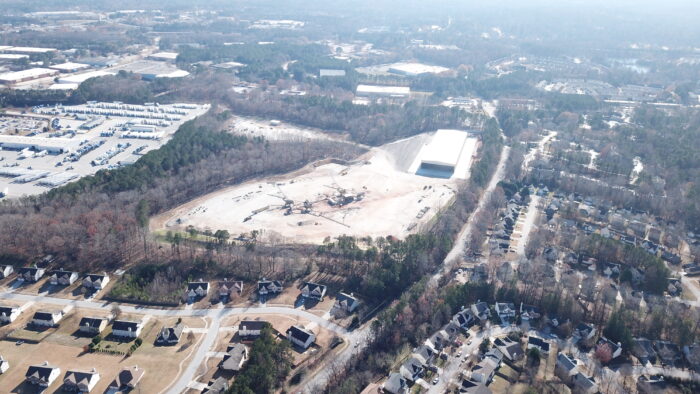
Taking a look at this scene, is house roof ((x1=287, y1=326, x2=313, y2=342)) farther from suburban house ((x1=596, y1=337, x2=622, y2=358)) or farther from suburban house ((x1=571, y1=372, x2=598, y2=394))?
suburban house ((x1=596, y1=337, x2=622, y2=358))

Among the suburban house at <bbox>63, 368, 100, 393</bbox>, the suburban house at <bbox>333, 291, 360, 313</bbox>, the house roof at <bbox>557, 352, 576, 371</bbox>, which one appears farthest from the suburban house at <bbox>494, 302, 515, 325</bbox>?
the suburban house at <bbox>63, 368, 100, 393</bbox>

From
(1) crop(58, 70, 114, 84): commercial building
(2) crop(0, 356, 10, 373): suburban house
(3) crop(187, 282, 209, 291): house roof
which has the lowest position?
(2) crop(0, 356, 10, 373): suburban house

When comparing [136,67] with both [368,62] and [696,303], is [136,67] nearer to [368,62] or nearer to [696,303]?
[368,62]

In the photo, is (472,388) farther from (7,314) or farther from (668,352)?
(7,314)

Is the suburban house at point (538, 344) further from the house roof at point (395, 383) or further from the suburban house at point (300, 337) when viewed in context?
the suburban house at point (300, 337)

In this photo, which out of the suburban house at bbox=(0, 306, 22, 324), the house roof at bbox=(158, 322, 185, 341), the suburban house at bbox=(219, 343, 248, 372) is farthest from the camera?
the suburban house at bbox=(0, 306, 22, 324)

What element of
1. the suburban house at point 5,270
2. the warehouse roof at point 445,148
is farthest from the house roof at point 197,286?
the warehouse roof at point 445,148
